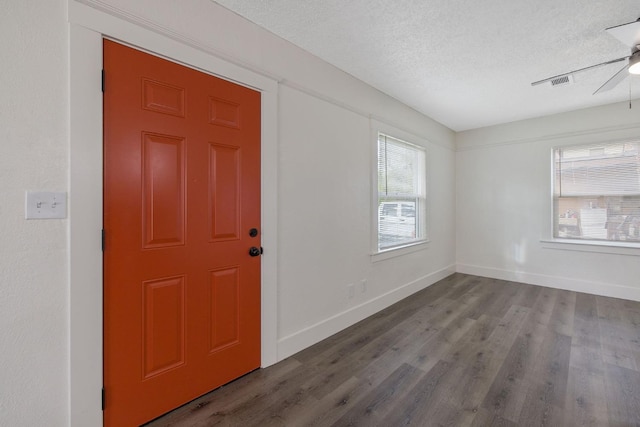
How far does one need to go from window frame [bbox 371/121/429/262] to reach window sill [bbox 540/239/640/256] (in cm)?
191

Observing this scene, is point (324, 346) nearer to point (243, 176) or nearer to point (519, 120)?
point (243, 176)

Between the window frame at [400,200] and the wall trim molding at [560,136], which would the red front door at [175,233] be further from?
the wall trim molding at [560,136]

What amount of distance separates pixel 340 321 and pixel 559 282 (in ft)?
12.1

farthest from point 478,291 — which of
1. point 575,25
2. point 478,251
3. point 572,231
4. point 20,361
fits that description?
point 20,361

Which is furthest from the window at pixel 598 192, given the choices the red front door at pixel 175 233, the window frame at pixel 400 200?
the red front door at pixel 175 233

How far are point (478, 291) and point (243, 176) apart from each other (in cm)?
378

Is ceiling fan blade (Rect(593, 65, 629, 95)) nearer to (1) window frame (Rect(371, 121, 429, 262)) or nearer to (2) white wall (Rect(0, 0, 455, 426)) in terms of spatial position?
(1) window frame (Rect(371, 121, 429, 262))

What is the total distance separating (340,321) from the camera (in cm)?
270

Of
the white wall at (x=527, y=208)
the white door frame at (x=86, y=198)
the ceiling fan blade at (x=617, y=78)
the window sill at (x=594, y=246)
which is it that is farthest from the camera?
the white wall at (x=527, y=208)

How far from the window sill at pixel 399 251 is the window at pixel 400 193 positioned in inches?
2.4

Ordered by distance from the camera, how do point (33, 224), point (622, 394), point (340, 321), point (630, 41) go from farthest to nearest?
point (340, 321), point (630, 41), point (622, 394), point (33, 224)

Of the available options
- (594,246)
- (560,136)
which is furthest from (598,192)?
(560,136)

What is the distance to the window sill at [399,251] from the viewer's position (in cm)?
316

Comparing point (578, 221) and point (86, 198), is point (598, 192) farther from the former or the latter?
point (86, 198)
